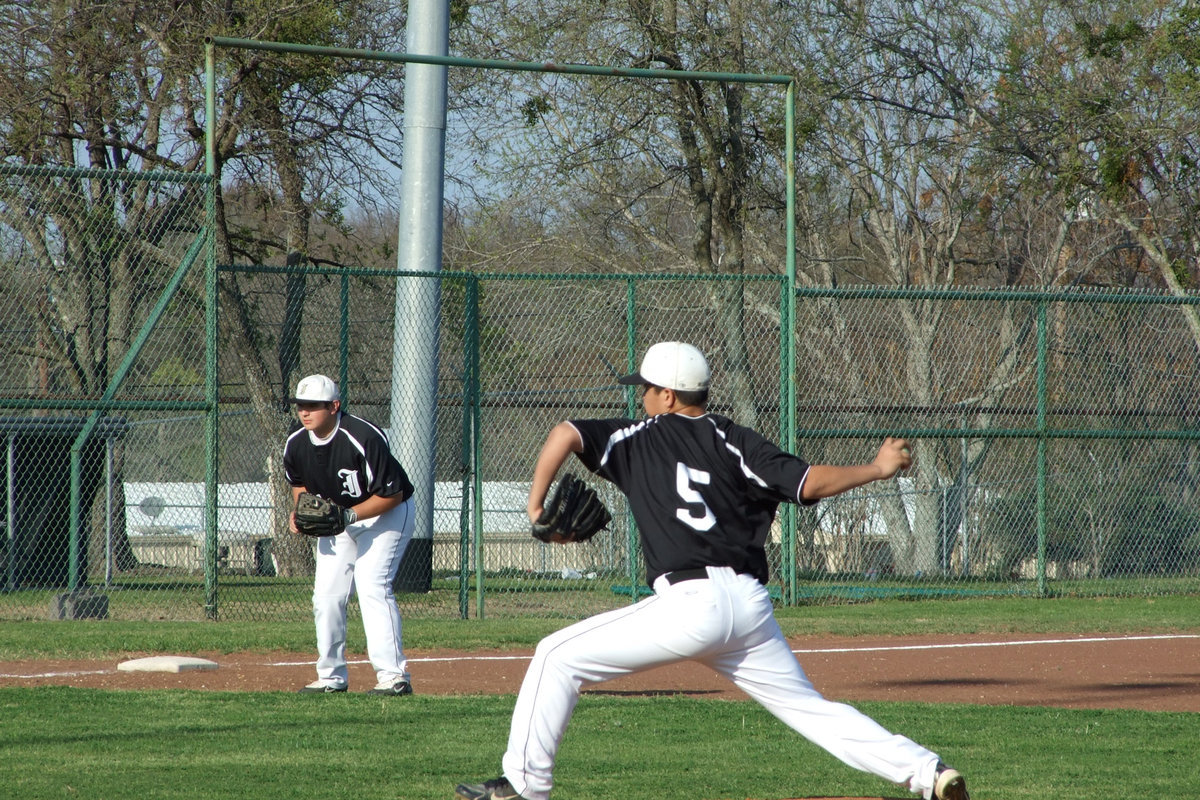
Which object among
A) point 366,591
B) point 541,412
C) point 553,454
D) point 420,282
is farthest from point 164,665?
point 541,412

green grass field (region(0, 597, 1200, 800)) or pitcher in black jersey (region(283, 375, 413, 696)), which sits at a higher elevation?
pitcher in black jersey (region(283, 375, 413, 696))

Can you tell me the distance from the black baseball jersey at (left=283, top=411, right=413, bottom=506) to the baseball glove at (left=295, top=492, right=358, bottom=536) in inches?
4.5

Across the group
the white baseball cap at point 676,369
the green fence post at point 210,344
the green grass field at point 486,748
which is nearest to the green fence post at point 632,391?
the green fence post at point 210,344

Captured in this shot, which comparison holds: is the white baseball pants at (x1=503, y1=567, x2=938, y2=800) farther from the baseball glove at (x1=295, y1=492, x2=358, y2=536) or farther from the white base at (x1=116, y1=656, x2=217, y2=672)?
the white base at (x1=116, y1=656, x2=217, y2=672)

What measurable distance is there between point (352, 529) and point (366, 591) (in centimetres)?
36

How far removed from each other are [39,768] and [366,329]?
27.2 feet

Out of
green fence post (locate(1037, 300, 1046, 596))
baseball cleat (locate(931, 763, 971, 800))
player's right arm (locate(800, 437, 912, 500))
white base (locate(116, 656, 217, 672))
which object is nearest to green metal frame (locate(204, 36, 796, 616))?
white base (locate(116, 656, 217, 672))

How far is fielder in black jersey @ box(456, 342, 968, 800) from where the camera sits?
15.1 feet

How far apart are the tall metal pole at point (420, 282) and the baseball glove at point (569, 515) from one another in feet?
24.0

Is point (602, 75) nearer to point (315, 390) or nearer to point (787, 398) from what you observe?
point (787, 398)

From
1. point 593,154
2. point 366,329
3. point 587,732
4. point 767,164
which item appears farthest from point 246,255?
point 587,732

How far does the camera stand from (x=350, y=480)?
25.2 ft

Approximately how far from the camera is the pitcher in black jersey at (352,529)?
7605 mm

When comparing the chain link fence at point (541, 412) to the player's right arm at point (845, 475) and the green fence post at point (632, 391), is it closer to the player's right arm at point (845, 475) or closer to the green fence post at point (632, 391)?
the green fence post at point (632, 391)
